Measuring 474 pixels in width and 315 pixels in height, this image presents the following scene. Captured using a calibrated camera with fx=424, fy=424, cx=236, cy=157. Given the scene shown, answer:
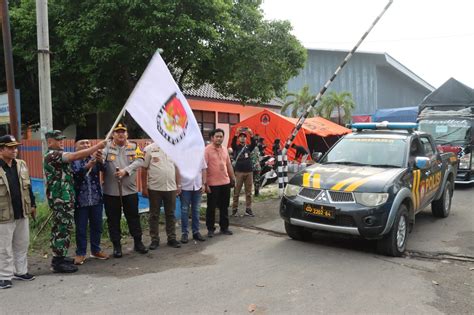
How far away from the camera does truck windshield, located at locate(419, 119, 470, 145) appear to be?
12.7 metres

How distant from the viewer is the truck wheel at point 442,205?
8.14 meters

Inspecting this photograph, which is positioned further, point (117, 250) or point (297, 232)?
point (297, 232)

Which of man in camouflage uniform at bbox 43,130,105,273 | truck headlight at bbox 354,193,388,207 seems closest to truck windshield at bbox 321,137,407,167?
truck headlight at bbox 354,193,388,207

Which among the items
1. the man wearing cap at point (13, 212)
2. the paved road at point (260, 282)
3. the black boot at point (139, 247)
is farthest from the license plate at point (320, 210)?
the man wearing cap at point (13, 212)

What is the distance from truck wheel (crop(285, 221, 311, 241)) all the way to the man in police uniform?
2259 mm

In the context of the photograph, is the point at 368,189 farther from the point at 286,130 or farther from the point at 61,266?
the point at 286,130

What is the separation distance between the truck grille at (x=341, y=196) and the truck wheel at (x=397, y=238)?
68 centimetres

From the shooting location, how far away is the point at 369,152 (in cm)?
666

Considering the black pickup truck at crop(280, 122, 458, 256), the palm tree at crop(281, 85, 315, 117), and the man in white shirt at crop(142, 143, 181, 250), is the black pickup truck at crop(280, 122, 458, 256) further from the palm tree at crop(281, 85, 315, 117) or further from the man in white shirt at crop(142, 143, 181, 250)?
the palm tree at crop(281, 85, 315, 117)

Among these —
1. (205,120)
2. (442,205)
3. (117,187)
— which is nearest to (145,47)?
(117,187)

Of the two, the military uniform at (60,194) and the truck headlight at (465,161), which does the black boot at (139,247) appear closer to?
the military uniform at (60,194)

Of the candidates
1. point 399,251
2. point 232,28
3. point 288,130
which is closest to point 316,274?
point 399,251

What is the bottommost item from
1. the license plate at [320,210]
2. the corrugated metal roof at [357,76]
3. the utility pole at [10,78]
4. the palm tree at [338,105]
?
the license plate at [320,210]

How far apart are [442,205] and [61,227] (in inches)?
268
